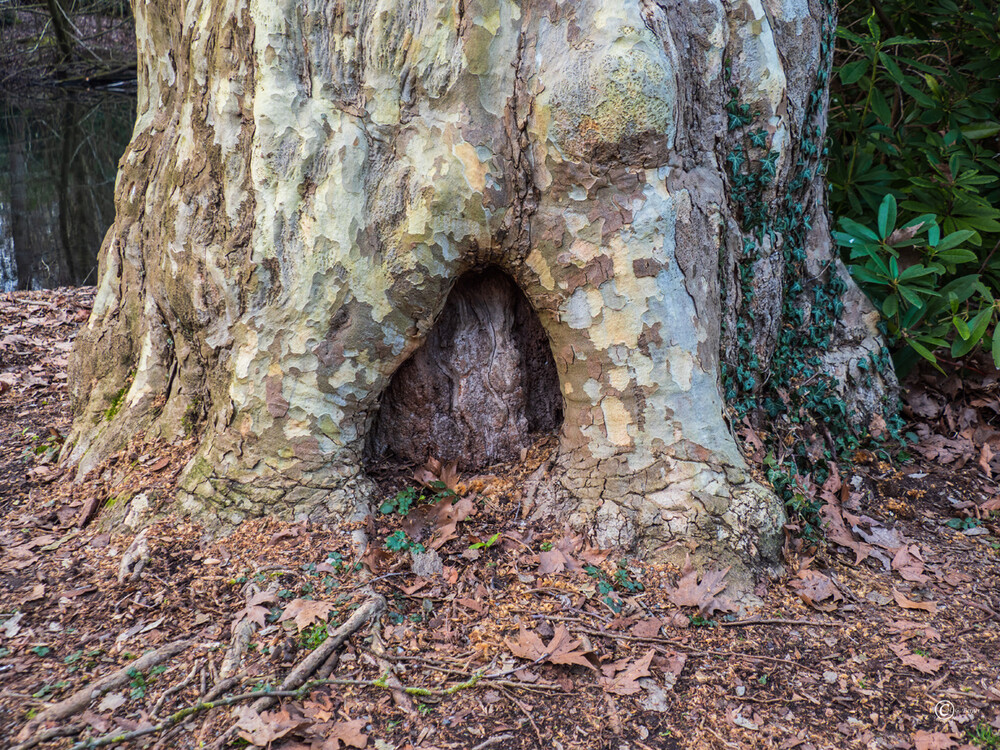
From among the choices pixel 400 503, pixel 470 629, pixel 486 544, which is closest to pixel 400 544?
pixel 400 503

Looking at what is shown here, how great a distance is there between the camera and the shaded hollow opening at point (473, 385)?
3.16 metres

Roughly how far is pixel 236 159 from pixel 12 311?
4481 mm

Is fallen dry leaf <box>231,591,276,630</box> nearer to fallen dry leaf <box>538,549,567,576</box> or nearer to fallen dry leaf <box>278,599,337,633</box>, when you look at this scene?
fallen dry leaf <box>278,599,337,633</box>

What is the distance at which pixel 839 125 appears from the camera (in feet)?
14.3

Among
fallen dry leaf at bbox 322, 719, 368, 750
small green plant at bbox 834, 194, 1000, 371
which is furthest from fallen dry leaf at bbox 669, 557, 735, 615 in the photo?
small green plant at bbox 834, 194, 1000, 371

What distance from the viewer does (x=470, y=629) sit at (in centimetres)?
253

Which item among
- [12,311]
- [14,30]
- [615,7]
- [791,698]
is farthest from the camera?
[14,30]

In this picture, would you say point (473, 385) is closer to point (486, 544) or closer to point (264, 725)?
point (486, 544)

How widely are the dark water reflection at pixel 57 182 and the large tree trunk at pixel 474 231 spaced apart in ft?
23.1

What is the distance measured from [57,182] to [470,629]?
47.2 ft

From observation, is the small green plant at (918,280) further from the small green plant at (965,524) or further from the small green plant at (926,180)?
the small green plant at (965,524)

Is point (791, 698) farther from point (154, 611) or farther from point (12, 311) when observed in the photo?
point (12, 311)

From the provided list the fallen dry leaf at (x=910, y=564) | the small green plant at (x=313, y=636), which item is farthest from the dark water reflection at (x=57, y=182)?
the fallen dry leaf at (x=910, y=564)

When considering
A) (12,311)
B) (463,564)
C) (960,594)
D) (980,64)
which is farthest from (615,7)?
(12,311)
